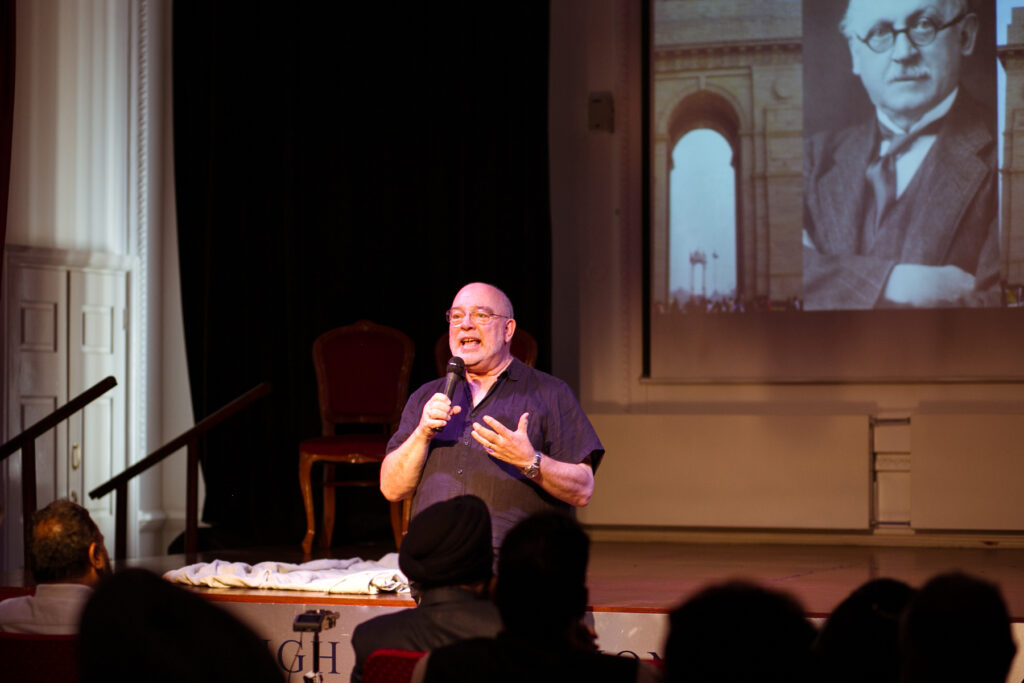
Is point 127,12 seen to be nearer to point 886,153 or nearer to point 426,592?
point 886,153

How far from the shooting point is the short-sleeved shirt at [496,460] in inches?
126

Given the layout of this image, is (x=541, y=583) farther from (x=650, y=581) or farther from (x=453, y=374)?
(x=650, y=581)

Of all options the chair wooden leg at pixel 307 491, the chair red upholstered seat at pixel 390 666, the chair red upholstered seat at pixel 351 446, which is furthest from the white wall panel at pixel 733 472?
the chair red upholstered seat at pixel 390 666

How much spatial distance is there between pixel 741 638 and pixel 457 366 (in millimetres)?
A: 1832

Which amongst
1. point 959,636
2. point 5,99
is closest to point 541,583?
point 959,636

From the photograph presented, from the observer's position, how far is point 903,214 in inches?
235

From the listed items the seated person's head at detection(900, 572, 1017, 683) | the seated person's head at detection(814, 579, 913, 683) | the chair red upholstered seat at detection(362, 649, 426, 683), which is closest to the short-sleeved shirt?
the chair red upholstered seat at detection(362, 649, 426, 683)

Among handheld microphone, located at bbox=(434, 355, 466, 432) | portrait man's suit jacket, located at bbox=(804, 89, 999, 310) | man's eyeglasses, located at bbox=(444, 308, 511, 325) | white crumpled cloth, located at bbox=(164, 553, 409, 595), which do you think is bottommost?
white crumpled cloth, located at bbox=(164, 553, 409, 595)

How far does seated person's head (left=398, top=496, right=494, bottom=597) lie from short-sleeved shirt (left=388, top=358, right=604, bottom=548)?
87 centimetres

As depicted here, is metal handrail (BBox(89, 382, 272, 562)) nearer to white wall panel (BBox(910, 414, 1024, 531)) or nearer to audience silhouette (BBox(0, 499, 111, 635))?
audience silhouette (BBox(0, 499, 111, 635))

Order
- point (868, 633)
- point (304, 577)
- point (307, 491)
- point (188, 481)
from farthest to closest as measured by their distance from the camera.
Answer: point (307, 491)
point (188, 481)
point (304, 577)
point (868, 633)

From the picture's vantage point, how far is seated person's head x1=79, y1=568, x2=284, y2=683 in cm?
122

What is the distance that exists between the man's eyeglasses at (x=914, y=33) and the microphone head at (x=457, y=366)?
3.81 m

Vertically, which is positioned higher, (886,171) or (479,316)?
(886,171)
